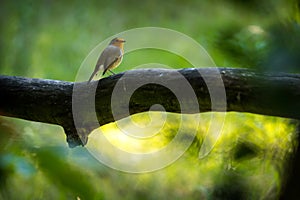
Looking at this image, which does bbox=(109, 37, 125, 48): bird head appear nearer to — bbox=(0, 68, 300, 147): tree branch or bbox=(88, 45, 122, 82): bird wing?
bbox=(88, 45, 122, 82): bird wing

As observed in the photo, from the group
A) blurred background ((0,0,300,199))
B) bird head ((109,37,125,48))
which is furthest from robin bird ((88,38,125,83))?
blurred background ((0,0,300,199))

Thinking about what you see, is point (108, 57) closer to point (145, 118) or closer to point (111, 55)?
point (111, 55)

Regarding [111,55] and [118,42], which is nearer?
[111,55]

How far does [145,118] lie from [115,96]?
240mm

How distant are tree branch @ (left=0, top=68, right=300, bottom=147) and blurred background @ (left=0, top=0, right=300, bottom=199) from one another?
7 cm

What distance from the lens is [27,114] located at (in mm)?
1287

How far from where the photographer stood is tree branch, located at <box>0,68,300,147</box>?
1036 mm

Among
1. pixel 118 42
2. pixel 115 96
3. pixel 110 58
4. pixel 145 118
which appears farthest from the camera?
pixel 118 42

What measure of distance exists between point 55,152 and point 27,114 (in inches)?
37.0

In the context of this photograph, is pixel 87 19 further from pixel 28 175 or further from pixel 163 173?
pixel 28 175

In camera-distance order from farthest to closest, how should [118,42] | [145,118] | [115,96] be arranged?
1. [118,42]
2. [145,118]
3. [115,96]

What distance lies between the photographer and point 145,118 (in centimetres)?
144

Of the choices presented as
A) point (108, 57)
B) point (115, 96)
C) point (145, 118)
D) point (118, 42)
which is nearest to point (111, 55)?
point (108, 57)

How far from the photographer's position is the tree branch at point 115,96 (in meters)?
1.04
